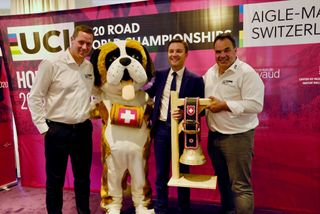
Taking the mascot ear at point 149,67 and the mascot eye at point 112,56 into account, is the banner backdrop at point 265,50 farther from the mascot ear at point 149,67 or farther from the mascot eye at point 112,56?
the mascot eye at point 112,56

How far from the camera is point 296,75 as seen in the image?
2.31 meters

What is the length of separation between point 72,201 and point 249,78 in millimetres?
1886

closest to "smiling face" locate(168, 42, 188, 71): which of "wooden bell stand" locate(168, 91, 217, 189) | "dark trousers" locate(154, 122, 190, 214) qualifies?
"wooden bell stand" locate(168, 91, 217, 189)

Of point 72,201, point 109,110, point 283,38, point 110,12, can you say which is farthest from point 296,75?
point 72,201

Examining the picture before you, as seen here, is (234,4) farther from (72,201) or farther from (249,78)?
(72,201)

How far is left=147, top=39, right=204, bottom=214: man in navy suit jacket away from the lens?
79.6 inches

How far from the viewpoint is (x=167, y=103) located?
209 cm

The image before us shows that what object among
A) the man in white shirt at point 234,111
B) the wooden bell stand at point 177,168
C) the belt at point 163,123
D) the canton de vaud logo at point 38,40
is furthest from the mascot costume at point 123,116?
the canton de vaud logo at point 38,40

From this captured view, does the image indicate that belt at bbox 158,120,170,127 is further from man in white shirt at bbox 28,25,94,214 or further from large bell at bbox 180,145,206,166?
man in white shirt at bbox 28,25,94,214

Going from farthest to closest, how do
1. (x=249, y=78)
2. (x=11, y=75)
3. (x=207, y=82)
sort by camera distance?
(x=11, y=75) → (x=207, y=82) → (x=249, y=78)

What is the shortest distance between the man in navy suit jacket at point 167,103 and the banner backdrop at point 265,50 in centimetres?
49

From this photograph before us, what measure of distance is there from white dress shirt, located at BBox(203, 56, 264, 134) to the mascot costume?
489 mm

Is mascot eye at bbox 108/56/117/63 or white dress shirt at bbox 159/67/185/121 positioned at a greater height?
mascot eye at bbox 108/56/117/63

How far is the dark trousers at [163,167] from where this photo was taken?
209cm
